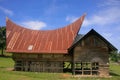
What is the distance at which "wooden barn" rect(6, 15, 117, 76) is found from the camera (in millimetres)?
34062

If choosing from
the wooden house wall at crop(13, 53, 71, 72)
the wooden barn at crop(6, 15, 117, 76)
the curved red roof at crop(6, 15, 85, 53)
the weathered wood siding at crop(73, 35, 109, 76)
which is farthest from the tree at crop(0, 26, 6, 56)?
the weathered wood siding at crop(73, 35, 109, 76)

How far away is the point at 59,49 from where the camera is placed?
35.9 m

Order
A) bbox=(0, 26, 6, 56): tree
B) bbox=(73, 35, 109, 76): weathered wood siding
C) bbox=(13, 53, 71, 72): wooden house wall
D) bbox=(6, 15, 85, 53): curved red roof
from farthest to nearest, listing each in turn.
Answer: bbox=(0, 26, 6, 56): tree, bbox=(6, 15, 85, 53): curved red roof, bbox=(13, 53, 71, 72): wooden house wall, bbox=(73, 35, 109, 76): weathered wood siding

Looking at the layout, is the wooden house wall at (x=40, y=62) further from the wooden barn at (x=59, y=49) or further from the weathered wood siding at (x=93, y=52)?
the weathered wood siding at (x=93, y=52)

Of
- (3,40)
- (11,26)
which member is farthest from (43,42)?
(3,40)

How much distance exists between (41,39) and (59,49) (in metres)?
4.85

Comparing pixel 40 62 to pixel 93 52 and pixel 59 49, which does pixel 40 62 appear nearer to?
pixel 59 49

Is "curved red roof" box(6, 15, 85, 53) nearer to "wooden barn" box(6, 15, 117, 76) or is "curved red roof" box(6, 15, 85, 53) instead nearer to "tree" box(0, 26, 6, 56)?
"wooden barn" box(6, 15, 117, 76)

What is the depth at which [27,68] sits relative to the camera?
36719 millimetres

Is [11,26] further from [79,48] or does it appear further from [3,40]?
[3,40]

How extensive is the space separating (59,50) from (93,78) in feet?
24.3

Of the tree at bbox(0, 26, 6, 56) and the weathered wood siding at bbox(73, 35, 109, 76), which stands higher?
the tree at bbox(0, 26, 6, 56)

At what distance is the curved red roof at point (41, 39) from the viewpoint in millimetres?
36375

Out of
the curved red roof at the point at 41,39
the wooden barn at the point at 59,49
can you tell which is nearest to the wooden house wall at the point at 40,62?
the wooden barn at the point at 59,49
